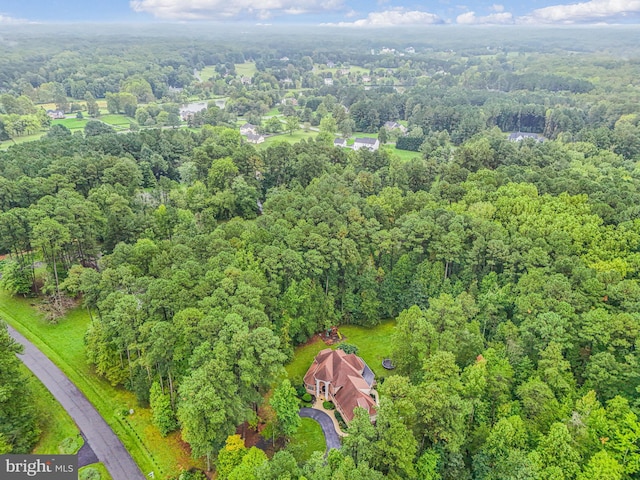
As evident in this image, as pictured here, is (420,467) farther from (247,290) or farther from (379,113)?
(379,113)

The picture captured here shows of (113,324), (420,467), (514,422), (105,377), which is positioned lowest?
(105,377)

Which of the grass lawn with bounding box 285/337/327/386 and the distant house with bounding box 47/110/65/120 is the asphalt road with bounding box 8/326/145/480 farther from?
the distant house with bounding box 47/110/65/120

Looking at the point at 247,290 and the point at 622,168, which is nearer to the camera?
the point at 247,290

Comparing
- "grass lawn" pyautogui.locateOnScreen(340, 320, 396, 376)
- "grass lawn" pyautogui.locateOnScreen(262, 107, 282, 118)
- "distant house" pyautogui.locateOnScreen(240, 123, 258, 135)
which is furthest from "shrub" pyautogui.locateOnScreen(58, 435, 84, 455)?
"grass lawn" pyautogui.locateOnScreen(262, 107, 282, 118)

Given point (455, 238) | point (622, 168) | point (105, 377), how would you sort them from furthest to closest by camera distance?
point (622, 168) < point (455, 238) < point (105, 377)

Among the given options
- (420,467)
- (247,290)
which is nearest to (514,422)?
(420,467)

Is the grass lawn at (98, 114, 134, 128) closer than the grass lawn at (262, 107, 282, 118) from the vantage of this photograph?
Yes

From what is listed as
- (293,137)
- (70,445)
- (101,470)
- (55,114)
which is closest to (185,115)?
(55,114)
